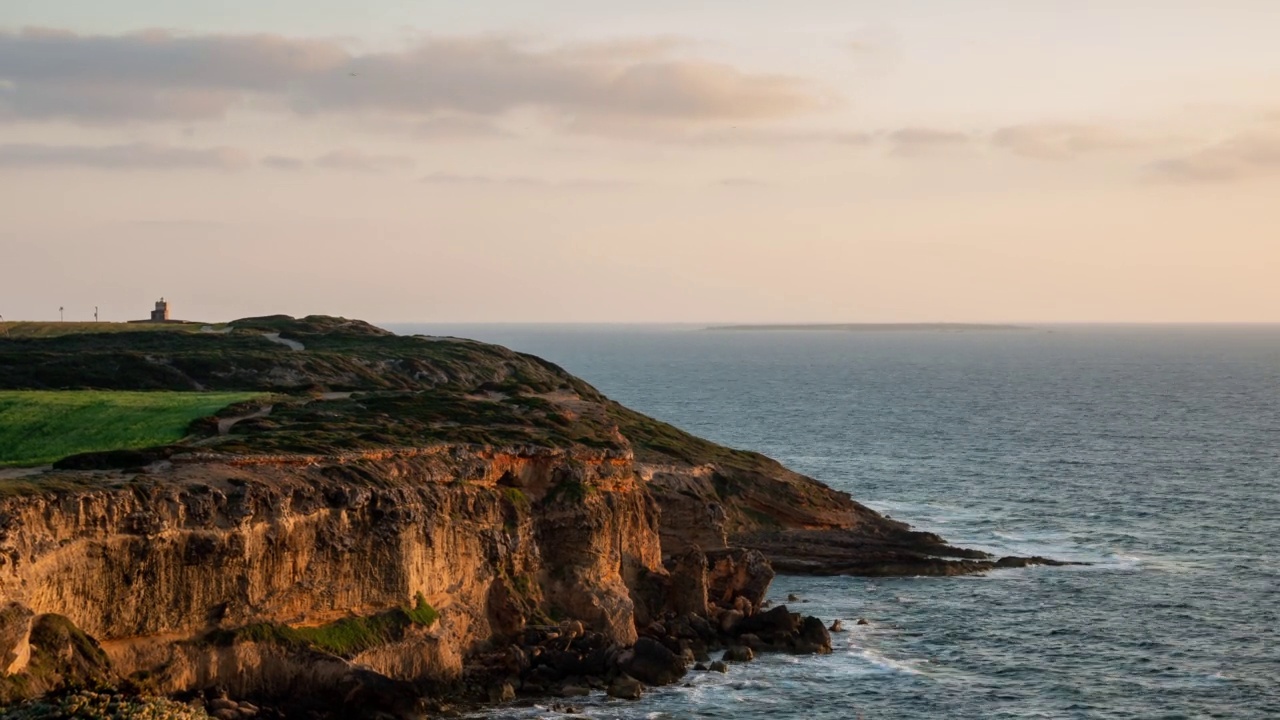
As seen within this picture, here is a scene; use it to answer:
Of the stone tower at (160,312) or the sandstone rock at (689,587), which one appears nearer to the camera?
the sandstone rock at (689,587)

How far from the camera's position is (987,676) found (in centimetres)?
6275

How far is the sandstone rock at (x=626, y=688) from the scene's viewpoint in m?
59.2

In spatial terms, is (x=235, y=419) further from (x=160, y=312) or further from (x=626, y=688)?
(x=160, y=312)

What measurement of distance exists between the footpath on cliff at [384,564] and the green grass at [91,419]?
2275 millimetres

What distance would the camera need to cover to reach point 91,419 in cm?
7369

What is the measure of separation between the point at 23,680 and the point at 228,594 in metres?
9.16

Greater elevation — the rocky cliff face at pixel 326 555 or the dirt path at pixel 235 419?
the dirt path at pixel 235 419

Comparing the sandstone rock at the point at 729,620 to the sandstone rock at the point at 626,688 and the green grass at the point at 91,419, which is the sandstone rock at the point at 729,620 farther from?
the green grass at the point at 91,419

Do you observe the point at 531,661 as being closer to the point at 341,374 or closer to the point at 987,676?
the point at 987,676

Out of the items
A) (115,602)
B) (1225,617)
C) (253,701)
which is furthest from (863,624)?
(115,602)

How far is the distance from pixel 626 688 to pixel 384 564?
10.6 meters

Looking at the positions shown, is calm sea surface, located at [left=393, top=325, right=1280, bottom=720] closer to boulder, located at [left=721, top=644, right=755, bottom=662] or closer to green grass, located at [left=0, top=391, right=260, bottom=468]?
boulder, located at [left=721, top=644, right=755, bottom=662]

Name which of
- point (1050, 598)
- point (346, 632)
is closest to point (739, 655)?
point (346, 632)

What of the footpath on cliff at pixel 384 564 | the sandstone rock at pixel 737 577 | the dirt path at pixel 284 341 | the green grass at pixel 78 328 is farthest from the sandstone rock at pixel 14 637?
the green grass at pixel 78 328
